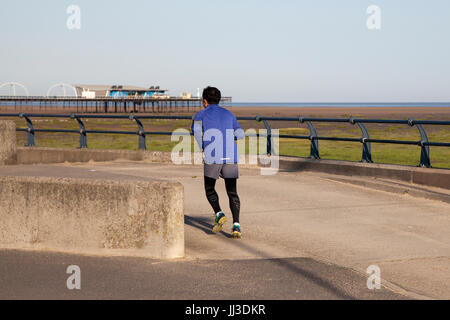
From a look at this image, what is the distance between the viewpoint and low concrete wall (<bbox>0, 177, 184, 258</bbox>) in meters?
7.05

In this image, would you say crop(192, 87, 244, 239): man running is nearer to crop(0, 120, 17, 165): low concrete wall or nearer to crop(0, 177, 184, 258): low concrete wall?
crop(0, 177, 184, 258): low concrete wall

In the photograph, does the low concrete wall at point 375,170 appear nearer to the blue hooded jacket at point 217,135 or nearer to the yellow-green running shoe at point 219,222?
the yellow-green running shoe at point 219,222

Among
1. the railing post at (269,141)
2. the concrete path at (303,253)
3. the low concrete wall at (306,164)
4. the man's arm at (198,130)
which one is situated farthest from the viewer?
the railing post at (269,141)

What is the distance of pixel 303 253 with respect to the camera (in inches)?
291

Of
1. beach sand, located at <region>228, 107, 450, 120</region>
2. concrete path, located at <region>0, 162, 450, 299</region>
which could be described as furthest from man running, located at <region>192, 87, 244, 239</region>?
beach sand, located at <region>228, 107, 450, 120</region>

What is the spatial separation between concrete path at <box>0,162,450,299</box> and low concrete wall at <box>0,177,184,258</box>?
0.73 ft

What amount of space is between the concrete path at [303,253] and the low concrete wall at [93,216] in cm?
22

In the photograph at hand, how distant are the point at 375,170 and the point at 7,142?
904 cm

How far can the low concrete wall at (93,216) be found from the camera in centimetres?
705

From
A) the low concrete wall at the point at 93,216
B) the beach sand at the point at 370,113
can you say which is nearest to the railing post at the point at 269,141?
the low concrete wall at the point at 93,216

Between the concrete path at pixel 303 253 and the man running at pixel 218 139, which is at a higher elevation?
the man running at pixel 218 139

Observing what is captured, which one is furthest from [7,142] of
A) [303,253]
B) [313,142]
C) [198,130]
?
[303,253]

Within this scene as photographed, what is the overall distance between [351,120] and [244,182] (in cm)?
255
